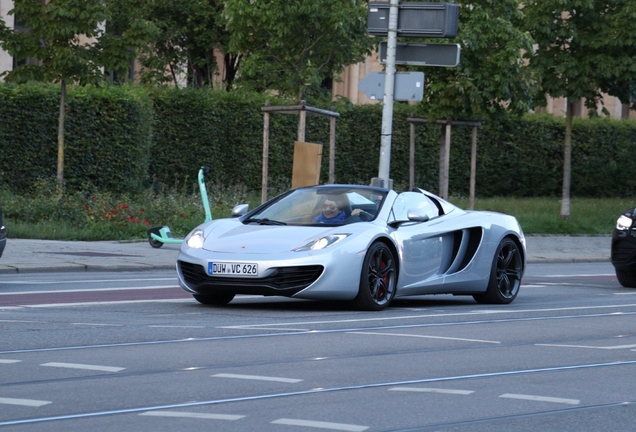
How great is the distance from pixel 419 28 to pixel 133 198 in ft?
34.7

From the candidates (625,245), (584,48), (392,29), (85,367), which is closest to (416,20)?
(392,29)

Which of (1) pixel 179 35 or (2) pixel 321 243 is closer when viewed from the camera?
(2) pixel 321 243

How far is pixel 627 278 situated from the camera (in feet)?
55.5

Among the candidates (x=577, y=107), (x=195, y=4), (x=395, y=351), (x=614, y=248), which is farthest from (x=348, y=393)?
(x=577, y=107)

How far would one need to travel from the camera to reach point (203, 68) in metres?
45.3

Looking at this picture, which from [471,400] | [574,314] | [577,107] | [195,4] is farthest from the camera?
[577,107]

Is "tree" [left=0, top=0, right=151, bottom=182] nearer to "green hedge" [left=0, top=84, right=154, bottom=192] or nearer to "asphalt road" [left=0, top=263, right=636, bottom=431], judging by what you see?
"green hedge" [left=0, top=84, right=154, bottom=192]

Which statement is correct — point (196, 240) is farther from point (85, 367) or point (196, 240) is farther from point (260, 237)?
point (85, 367)

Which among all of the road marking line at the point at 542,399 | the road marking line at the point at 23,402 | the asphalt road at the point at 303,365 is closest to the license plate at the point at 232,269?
the asphalt road at the point at 303,365

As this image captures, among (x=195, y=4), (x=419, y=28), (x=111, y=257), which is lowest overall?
(x=111, y=257)

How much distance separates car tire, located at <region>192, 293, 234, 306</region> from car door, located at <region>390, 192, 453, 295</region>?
1631 mm

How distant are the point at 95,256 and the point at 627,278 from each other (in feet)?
23.7

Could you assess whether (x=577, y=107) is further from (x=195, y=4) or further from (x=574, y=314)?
(x=574, y=314)

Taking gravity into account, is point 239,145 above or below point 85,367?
above
